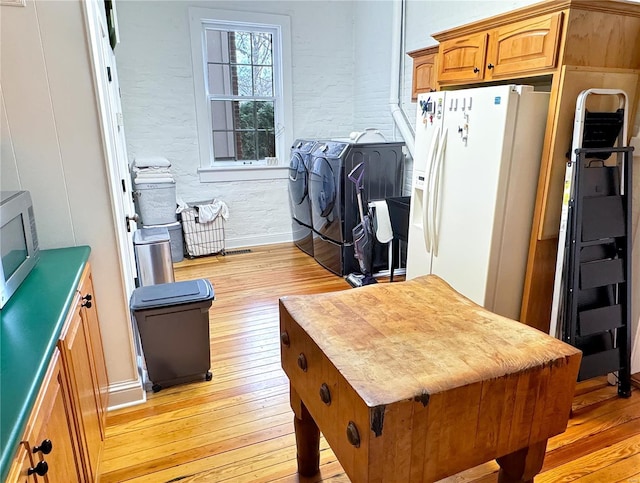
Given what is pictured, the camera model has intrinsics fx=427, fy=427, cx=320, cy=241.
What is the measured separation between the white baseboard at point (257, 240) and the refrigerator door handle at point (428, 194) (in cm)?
262

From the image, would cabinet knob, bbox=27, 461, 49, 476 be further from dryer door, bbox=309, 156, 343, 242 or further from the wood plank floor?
dryer door, bbox=309, 156, 343, 242

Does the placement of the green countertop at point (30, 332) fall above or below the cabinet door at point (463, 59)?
below

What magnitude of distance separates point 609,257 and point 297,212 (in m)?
3.14

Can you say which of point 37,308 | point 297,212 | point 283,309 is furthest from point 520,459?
point 297,212

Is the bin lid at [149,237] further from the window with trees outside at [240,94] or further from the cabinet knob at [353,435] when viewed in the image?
the cabinet knob at [353,435]

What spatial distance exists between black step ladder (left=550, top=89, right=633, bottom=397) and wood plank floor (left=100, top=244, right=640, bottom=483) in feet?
0.90

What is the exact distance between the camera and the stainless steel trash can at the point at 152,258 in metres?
2.97

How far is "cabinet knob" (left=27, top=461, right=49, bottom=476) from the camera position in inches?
35.1

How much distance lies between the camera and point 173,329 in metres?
2.27

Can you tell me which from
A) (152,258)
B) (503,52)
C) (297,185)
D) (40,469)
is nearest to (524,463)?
(40,469)

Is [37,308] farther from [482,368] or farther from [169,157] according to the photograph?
[169,157]

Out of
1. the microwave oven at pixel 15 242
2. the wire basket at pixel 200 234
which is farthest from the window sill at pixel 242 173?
the microwave oven at pixel 15 242

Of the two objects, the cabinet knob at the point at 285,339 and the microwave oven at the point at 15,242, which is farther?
the cabinet knob at the point at 285,339

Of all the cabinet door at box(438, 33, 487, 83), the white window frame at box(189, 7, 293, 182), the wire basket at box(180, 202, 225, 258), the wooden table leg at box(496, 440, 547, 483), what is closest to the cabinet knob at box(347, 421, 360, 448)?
the wooden table leg at box(496, 440, 547, 483)
